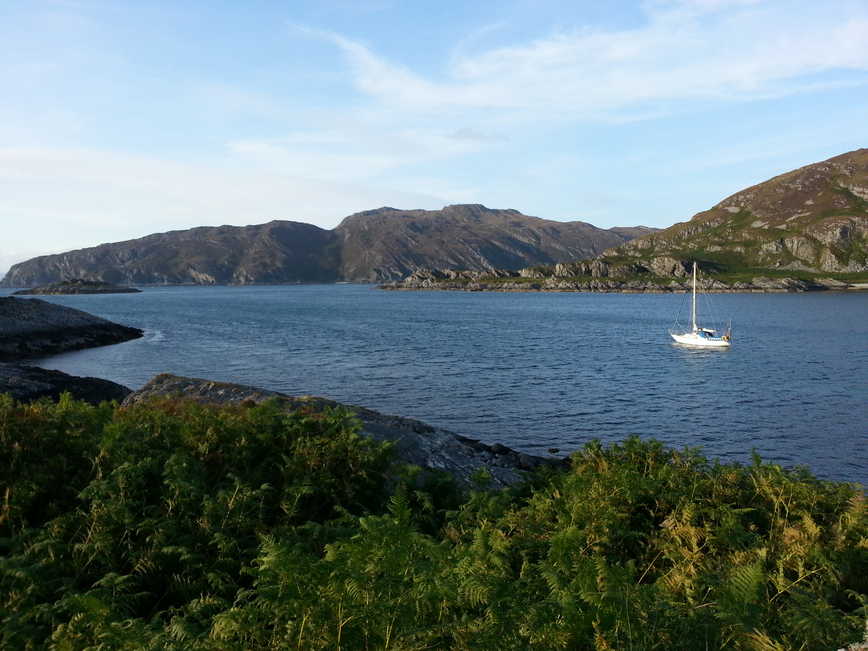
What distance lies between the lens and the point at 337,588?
215 inches

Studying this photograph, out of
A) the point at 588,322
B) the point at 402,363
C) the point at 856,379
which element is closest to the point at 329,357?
the point at 402,363

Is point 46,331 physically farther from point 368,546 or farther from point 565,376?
point 368,546

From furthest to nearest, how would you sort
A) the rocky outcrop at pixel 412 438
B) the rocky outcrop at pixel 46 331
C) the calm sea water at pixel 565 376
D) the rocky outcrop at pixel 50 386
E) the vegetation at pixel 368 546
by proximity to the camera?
the rocky outcrop at pixel 46 331, the calm sea water at pixel 565 376, the rocky outcrop at pixel 50 386, the rocky outcrop at pixel 412 438, the vegetation at pixel 368 546

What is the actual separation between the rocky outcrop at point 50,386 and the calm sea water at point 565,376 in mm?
11522

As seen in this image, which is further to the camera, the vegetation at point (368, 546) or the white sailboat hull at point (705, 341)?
the white sailboat hull at point (705, 341)

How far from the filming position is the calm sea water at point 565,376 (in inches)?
1345

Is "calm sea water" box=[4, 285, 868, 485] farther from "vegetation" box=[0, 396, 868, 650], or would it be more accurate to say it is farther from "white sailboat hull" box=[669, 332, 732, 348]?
"vegetation" box=[0, 396, 868, 650]

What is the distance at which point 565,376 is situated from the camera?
52500mm

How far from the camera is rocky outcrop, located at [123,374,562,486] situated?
53.1ft

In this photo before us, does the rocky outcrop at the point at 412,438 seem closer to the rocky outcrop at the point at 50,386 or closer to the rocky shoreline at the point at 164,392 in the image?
the rocky shoreline at the point at 164,392

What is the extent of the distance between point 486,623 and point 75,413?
1010 cm

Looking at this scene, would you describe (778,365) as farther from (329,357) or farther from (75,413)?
(75,413)

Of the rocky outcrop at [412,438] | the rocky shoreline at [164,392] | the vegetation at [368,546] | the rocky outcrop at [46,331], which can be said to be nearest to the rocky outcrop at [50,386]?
the rocky shoreline at [164,392]

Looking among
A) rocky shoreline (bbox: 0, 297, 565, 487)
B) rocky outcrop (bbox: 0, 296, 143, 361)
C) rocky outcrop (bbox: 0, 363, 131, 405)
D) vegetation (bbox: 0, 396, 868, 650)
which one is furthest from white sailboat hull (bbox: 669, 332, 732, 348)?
rocky outcrop (bbox: 0, 296, 143, 361)
